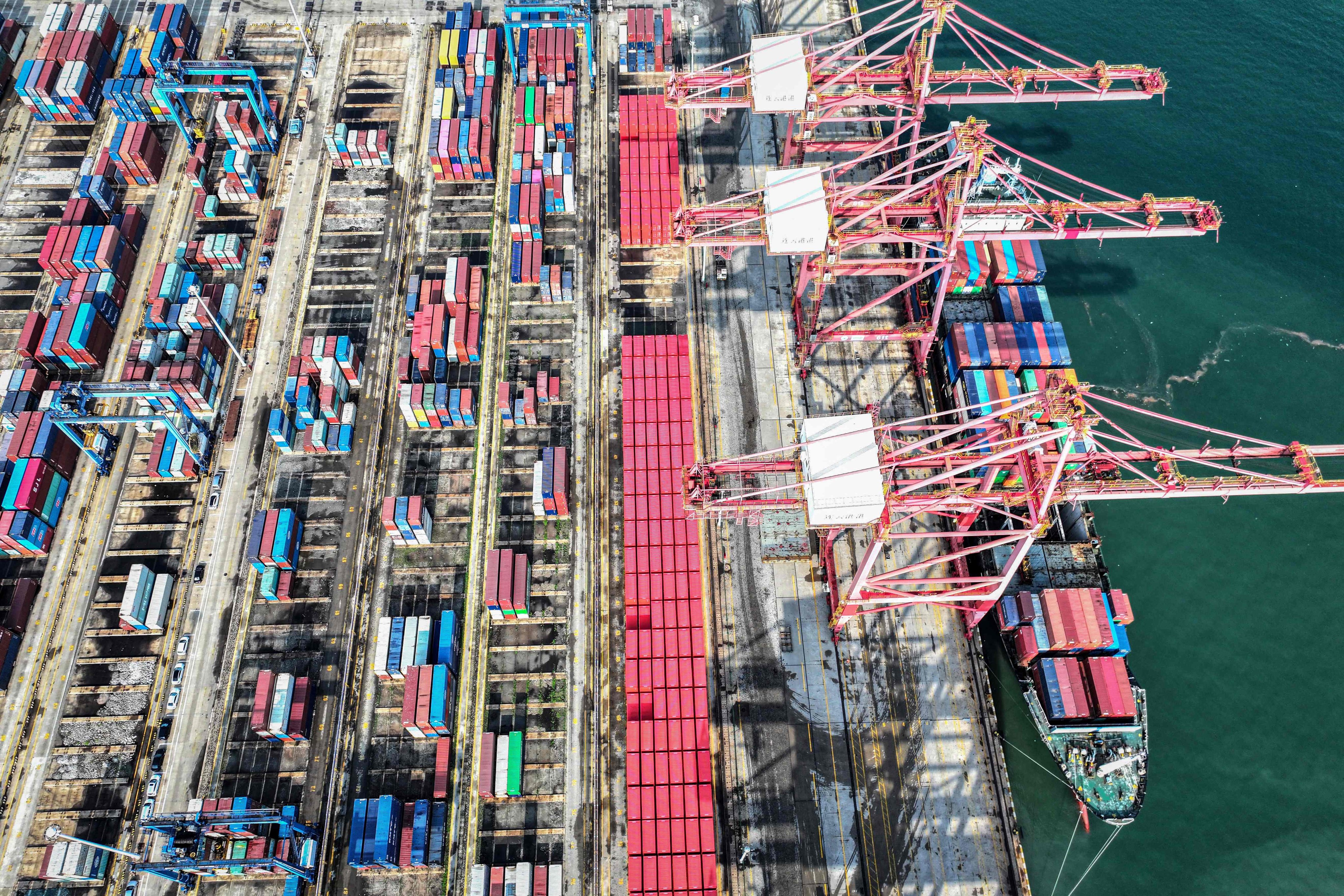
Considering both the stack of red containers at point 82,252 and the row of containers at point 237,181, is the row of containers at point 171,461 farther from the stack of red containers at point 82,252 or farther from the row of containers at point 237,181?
the row of containers at point 237,181

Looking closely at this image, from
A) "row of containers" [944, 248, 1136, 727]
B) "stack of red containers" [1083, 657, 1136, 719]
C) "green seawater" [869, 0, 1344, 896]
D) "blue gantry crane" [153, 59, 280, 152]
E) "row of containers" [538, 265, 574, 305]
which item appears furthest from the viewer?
"blue gantry crane" [153, 59, 280, 152]

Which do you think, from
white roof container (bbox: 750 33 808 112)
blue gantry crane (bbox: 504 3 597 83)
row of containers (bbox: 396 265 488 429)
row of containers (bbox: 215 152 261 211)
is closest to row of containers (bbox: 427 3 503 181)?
blue gantry crane (bbox: 504 3 597 83)

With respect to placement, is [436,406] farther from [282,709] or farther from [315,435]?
[282,709]

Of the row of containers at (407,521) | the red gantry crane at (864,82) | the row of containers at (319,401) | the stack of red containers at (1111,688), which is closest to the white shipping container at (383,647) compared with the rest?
the row of containers at (407,521)

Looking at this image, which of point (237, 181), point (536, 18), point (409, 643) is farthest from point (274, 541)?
point (536, 18)

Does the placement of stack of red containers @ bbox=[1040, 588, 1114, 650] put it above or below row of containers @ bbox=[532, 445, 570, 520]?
below

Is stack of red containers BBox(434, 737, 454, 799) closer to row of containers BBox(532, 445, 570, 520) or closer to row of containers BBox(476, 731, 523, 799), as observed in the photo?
row of containers BBox(476, 731, 523, 799)

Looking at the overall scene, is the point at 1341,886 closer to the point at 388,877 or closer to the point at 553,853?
the point at 553,853

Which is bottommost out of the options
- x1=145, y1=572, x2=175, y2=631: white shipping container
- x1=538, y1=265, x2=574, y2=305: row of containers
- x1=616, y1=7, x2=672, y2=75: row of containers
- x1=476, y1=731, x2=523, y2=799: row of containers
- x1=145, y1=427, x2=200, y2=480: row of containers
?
x1=476, y1=731, x2=523, y2=799: row of containers
